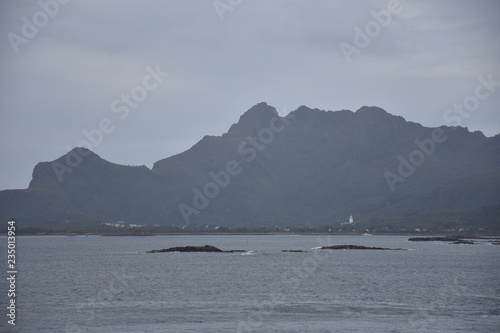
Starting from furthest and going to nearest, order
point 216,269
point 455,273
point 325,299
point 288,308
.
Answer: point 216,269, point 455,273, point 325,299, point 288,308

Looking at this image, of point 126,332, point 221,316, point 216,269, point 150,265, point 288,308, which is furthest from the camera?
point 150,265

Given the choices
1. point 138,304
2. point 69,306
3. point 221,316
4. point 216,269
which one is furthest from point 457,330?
point 216,269

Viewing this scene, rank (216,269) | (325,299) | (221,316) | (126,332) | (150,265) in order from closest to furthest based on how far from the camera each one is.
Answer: (126,332) < (221,316) < (325,299) < (216,269) < (150,265)

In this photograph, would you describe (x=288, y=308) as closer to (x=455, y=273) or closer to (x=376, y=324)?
(x=376, y=324)

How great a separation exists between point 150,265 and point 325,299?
65419mm

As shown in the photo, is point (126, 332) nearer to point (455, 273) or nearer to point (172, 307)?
point (172, 307)

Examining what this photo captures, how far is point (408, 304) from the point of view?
7856 cm

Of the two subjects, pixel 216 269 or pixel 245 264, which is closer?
pixel 216 269

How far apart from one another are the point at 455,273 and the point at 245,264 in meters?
43.1

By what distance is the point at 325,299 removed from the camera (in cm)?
8275

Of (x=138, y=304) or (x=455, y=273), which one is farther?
(x=455, y=273)

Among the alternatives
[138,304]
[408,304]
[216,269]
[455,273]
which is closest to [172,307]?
[138,304]

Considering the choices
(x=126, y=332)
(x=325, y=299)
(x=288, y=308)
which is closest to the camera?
(x=126, y=332)

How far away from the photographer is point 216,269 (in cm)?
13000
